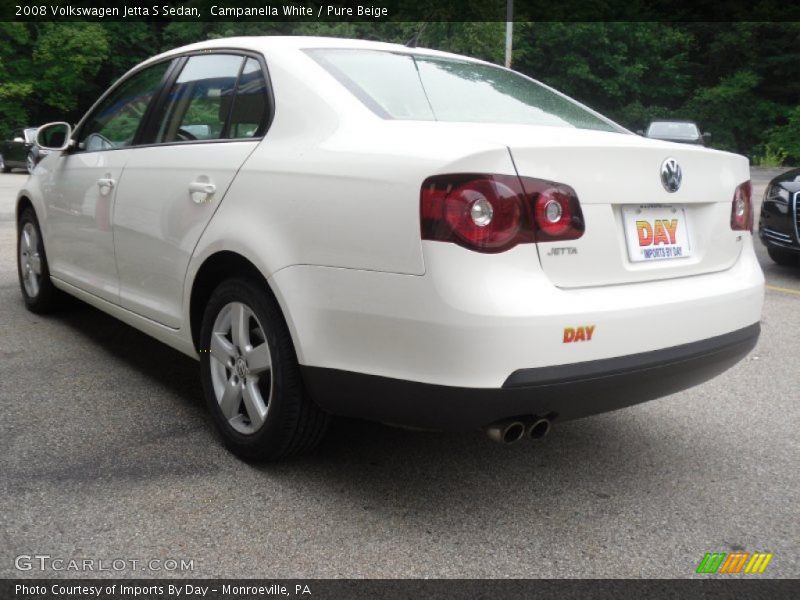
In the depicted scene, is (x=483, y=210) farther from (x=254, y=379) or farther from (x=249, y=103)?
(x=249, y=103)

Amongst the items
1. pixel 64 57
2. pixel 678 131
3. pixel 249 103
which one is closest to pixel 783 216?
pixel 249 103

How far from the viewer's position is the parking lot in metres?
2.51

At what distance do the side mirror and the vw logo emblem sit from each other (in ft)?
11.3

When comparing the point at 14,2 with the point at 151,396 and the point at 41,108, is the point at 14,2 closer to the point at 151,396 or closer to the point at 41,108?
the point at 41,108

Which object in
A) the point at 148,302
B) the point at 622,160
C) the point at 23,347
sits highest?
the point at 622,160

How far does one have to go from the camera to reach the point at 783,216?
7.77 metres

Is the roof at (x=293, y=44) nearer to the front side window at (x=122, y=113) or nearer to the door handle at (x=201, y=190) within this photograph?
the front side window at (x=122, y=113)

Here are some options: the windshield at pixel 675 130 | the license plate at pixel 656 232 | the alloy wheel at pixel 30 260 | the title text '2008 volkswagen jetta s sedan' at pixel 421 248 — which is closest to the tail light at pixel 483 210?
the title text '2008 volkswagen jetta s sedan' at pixel 421 248

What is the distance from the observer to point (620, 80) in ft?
143

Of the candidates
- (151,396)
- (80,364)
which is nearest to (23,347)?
(80,364)

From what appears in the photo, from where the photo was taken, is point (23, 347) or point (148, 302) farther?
point (23, 347)

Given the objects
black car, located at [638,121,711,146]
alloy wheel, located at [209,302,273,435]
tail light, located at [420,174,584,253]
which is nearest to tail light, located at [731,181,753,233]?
tail light, located at [420,174,584,253]

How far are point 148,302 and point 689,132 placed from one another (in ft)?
69.6

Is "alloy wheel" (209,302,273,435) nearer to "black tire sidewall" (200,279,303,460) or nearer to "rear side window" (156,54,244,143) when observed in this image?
"black tire sidewall" (200,279,303,460)
